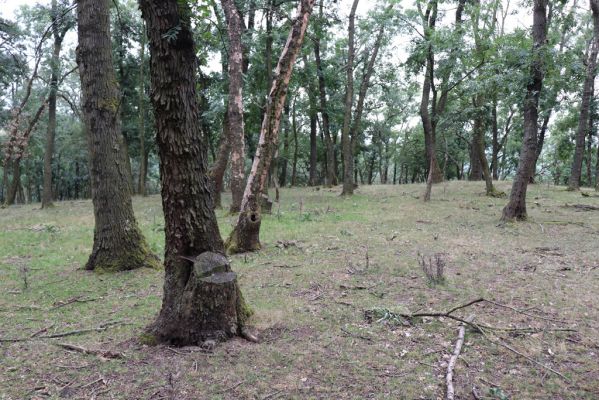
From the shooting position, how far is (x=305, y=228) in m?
9.66

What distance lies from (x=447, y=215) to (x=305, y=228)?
4.34 m

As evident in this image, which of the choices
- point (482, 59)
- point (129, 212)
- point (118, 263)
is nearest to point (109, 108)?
point (129, 212)

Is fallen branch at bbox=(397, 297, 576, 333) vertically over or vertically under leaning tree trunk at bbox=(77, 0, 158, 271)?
under

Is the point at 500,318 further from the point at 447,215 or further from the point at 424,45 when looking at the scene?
the point at 424,45

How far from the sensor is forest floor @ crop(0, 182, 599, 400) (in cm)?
303

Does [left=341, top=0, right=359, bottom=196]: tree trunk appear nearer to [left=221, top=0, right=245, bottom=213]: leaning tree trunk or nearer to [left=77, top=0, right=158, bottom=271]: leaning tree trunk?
[left=221, top=0, right=245, bottom=213]: leaning tree trunk

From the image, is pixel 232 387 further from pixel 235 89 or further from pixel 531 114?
pixel 531 114

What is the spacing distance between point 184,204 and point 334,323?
75.9 inches

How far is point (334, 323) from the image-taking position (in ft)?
13.7

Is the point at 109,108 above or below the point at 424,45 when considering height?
below

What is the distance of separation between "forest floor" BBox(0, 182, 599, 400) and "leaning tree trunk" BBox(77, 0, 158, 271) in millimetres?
439

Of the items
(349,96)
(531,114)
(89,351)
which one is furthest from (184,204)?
(349,96)

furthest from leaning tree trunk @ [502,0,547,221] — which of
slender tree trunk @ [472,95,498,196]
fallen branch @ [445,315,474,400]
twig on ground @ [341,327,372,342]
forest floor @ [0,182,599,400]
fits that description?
twig on ground @ [341,327,372,342]

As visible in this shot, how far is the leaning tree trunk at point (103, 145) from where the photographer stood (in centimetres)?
605
